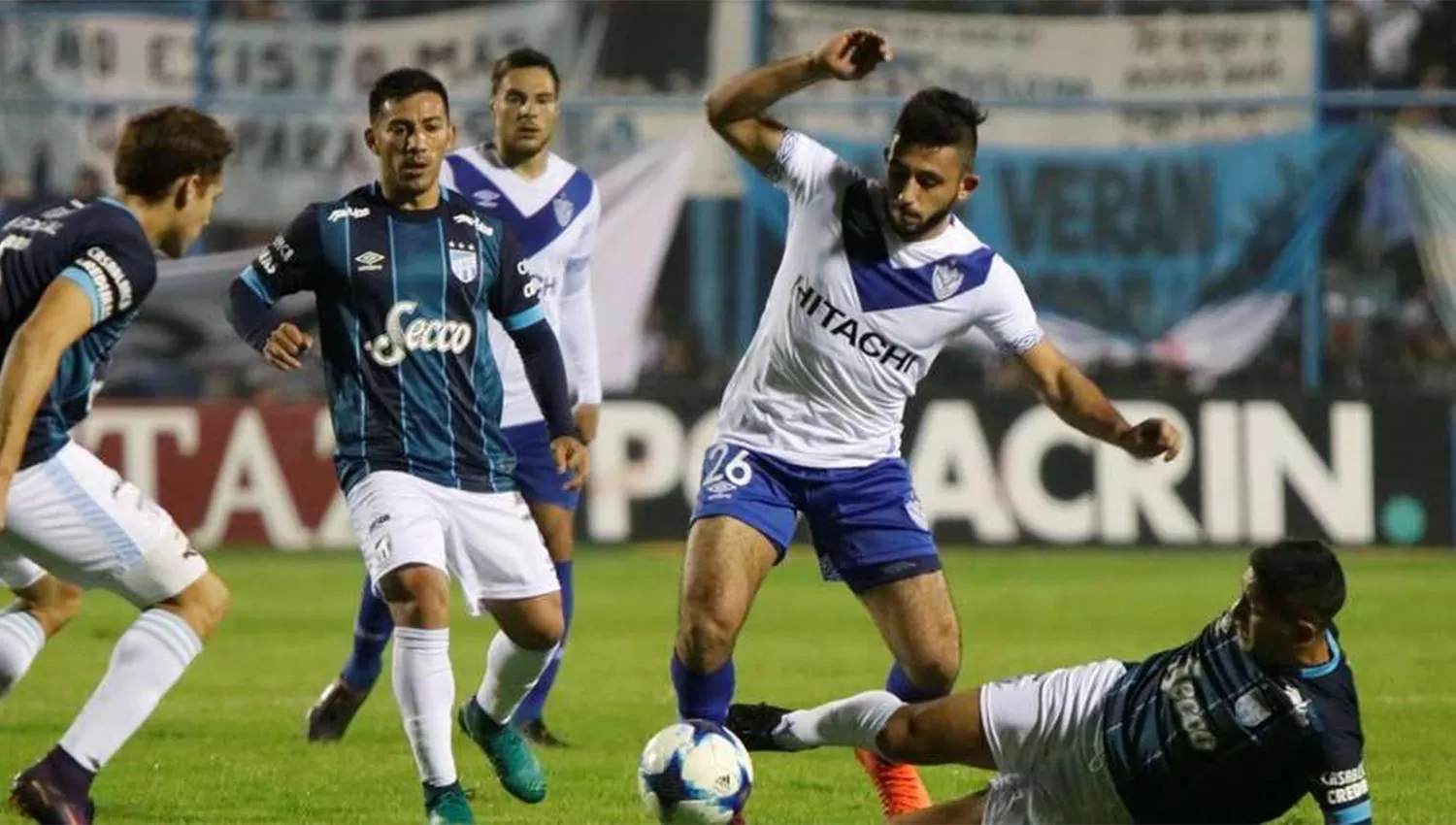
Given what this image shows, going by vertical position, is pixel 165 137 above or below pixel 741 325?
above

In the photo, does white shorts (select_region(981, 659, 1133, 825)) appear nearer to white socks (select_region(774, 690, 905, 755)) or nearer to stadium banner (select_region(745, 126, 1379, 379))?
white socks (select_region(774, 690, 905, 755))

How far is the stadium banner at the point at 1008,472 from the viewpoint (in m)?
17.8

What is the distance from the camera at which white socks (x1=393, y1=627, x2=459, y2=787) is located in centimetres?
715

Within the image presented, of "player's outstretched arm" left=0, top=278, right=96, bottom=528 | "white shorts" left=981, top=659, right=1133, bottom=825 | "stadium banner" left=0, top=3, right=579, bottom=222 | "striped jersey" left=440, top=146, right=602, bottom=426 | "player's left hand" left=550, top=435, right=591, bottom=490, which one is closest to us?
"player's outstretched arm" left=0, top=278, right=96, bottom=528

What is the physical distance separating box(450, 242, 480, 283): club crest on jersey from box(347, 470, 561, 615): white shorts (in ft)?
2.02

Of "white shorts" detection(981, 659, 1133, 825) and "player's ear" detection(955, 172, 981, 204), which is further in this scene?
"player's ear" detection(955, 172, 981, 204)

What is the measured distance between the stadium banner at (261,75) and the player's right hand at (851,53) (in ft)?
40.8

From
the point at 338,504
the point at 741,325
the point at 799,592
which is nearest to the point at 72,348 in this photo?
the point at 799,592

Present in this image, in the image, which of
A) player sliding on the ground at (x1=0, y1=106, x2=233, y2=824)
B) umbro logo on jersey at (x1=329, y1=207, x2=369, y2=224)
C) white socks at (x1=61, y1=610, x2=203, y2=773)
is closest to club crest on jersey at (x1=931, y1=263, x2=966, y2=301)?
umbro logo on jersey at (x1=329, y1=207, x2=369, y2=224)

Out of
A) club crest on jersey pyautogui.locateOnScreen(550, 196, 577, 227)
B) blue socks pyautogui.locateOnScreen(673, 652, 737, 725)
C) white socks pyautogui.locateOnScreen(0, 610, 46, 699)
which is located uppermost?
club crest on jersey pyautogui.locateOnScreen(550, 196, 577, 227)

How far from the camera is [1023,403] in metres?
18.0

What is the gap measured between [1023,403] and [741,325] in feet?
8.39

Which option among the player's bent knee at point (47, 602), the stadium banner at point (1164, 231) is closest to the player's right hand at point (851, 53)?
the player's bent knee at point (47, 602)

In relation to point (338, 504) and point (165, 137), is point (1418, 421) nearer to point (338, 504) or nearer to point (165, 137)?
point (338, 504)
